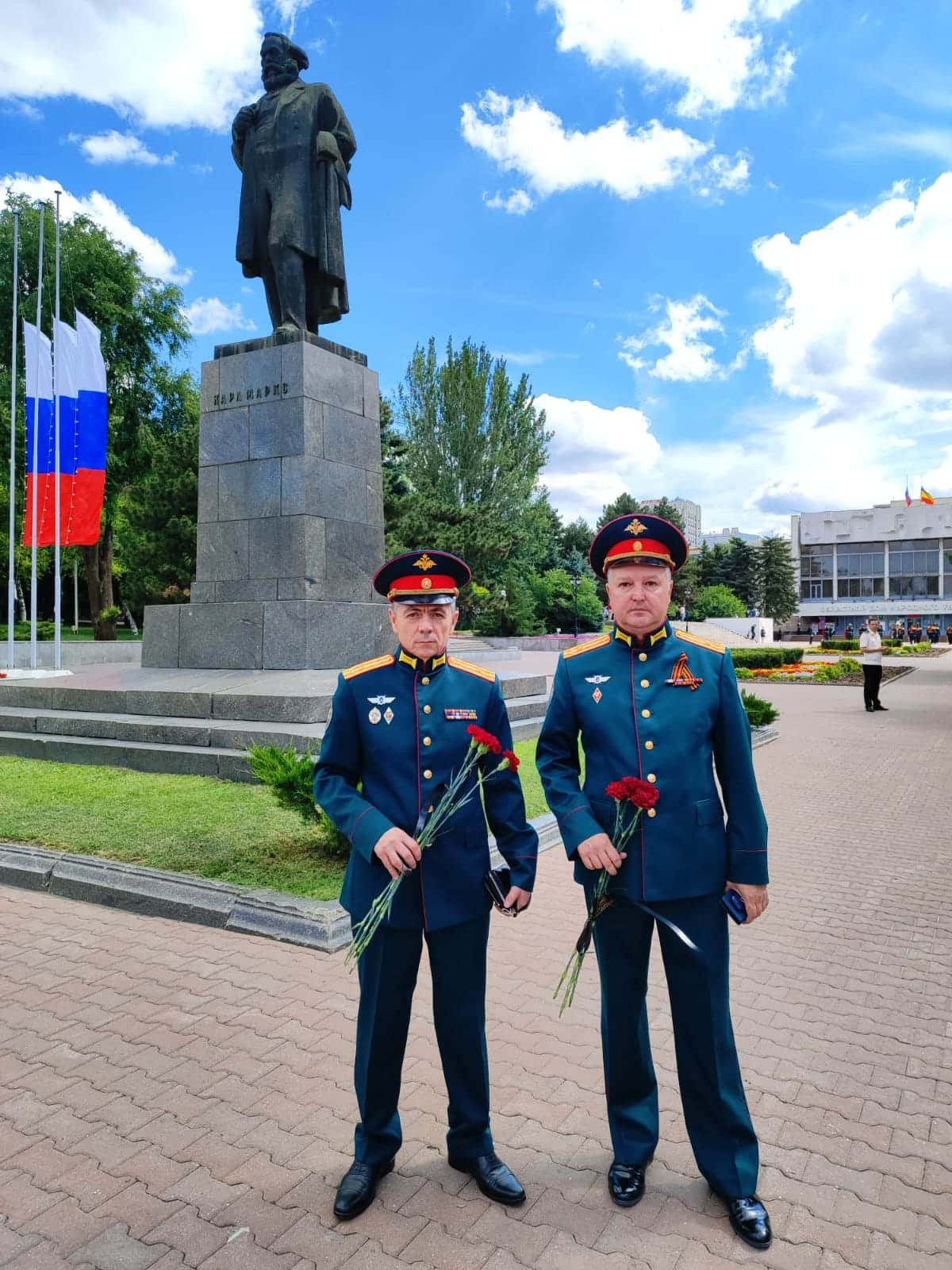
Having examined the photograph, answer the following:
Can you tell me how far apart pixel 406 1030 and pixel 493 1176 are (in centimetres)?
49

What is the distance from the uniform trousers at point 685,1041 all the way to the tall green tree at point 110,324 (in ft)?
98.1

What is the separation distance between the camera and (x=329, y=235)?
10961 mm

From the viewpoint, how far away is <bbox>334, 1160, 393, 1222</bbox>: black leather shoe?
2.45 m

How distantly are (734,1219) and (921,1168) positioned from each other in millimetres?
712

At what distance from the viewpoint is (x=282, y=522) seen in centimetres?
1024

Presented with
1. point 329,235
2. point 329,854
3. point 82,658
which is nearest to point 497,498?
point 82,658

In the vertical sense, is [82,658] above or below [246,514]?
below

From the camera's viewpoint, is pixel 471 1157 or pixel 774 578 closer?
pixel 471 1157

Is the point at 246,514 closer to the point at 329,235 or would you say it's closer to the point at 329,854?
the point at 329,235

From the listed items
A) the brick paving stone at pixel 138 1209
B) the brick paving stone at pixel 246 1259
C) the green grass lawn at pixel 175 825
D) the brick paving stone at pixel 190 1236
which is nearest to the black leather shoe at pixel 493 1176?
the brick paving stone at pixel 246 1259

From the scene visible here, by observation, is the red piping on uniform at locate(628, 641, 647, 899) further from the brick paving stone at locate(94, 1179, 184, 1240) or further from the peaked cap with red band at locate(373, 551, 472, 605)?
the brick paving stone at locate(94, 1179, 184, 1240)

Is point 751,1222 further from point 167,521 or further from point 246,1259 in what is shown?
point 167,521

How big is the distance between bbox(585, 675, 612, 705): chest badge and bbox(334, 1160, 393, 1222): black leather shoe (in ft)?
5.00

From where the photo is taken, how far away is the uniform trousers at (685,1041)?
8.16ft
